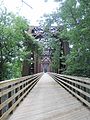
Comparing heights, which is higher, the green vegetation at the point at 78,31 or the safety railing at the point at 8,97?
the green vegetation at the point at 78,31

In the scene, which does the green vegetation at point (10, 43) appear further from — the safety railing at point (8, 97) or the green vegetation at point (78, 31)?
the safety railing at point (8, 97)

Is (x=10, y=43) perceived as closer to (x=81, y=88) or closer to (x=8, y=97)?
(x=81, y=88)

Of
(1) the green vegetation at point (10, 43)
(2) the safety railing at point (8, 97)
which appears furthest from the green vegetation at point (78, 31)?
(2) the safety railing at point (8, 97)

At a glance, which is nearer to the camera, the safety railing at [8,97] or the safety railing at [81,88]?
the safety railing at [8,97]

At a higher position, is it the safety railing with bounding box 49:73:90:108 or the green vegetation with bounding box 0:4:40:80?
the green vegetation with bounding box 0:4:40:80

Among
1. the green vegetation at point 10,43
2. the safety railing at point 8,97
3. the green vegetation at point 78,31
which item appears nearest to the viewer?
the safety railing at point 8,97

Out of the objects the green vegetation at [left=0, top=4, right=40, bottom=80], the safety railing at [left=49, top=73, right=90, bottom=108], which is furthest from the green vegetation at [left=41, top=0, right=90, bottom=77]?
the green vegetation at [left=0, top=4, right=40, bottom=80]

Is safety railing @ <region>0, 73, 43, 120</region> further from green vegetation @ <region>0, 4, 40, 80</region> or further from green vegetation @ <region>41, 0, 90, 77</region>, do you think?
green vegetation @ <region>0, 4, 40, 80</region>

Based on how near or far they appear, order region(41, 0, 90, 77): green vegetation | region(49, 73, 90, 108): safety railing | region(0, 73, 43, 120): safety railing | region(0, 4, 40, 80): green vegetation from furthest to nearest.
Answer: region(0, 4, 40, 80): green vegetation → region(41, 0, 90, 77): green vegetation → region(49, 73, 90, 108): safety railing → region(0, 73, 43, 120): safety railing

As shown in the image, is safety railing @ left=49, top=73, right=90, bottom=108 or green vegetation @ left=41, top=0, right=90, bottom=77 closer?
safety railing @ left=49, top=73, right=90, bottom=108

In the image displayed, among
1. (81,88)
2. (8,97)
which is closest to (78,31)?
(81,88)

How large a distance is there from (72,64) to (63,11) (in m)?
3.56

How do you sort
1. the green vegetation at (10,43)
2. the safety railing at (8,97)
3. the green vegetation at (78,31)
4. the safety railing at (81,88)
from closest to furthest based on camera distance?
the safety railing at (8,97), the safety railing at (81,88), the green vegetation at (78,31), the green vegetation at (10,43)

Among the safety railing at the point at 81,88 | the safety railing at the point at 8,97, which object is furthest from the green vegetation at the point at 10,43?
the safety railing at the point at 8,97
